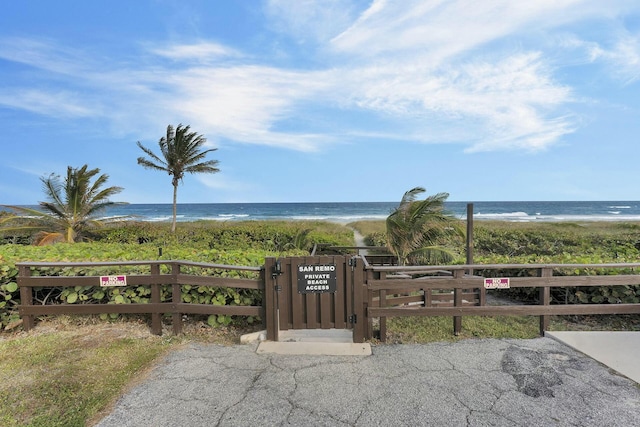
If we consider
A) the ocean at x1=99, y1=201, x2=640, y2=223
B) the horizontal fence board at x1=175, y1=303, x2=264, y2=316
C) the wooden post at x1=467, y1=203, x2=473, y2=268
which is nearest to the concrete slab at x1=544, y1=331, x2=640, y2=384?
the wooden post at x1=467, y1=203, x2=473, y2=268

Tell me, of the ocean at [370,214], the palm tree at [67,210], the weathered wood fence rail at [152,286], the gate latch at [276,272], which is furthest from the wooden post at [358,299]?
the ocean at [370,214]

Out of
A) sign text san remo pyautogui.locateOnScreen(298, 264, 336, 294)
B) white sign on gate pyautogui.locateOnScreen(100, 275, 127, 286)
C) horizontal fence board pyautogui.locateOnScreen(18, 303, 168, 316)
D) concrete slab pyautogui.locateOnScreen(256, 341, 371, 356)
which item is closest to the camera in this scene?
concrete slab pyautogui.locateOnScreen(256, 341, 371, 356)

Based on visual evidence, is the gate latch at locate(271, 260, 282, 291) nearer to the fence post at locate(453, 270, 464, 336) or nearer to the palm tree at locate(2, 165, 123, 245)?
the fence post at locate(453, 270, 464, 336)

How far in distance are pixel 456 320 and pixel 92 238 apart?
14.4m

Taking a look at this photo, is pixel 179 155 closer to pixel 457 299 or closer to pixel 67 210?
pixel 67 210

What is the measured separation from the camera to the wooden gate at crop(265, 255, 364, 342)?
158 inches

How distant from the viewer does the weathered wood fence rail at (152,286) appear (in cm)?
426

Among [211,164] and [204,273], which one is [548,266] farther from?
[211,164]

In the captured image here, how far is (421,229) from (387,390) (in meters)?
5.36

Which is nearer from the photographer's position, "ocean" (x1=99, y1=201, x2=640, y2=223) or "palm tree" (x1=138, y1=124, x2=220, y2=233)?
"palm tree" (x1=138, y1=124, x2=220, y2=233)

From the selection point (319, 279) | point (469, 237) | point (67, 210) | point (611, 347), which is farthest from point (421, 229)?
point (67, 210)

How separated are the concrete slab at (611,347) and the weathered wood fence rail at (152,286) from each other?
12.2 ft

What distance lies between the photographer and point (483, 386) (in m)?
3.05

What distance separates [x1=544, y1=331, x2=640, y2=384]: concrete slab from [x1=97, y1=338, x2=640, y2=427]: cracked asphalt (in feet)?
0.43
